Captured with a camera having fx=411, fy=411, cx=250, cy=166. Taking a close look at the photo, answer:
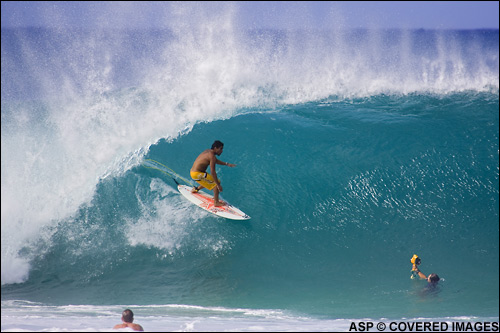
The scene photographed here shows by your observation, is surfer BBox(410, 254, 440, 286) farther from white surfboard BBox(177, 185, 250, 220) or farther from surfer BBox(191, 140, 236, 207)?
surfer BBox(191, 140, 236, 207)

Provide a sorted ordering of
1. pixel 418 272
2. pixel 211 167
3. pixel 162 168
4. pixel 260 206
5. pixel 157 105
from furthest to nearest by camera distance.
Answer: pixel 157 105, pixel 162 168, pixel 260 206, pixel 211 167, pixel 418 272

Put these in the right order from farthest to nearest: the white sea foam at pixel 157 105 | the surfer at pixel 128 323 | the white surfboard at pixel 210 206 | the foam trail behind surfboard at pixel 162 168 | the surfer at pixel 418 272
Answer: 1. the foam trail behind surfboard at pixel 162 168
2. the white sea foam at pixel 157 105
3. the white surfboard at pixel 210 206
4. the surfer at pixel 418 272
5. the surfer at pixel 128 323

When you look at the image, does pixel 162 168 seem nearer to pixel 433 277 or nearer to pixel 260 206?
pixel 260 206

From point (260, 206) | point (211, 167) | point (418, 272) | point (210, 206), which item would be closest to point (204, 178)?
point (211, 167)

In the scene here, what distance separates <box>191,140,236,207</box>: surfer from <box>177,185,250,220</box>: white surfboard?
136mm

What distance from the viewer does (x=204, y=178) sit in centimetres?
784

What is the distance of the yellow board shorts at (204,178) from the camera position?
25.5 ft

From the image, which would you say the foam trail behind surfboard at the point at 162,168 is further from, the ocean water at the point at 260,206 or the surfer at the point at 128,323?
the surfer at the point at 128,323

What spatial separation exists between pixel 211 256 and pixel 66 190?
3792 mm

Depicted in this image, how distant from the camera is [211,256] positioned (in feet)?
25.8

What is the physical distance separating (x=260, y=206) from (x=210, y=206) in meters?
1.14

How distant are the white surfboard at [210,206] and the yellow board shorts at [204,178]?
44 cm

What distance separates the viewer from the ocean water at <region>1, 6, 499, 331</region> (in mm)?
6934

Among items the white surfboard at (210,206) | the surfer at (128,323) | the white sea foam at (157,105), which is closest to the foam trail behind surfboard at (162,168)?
the white sea foam at (157,105)
